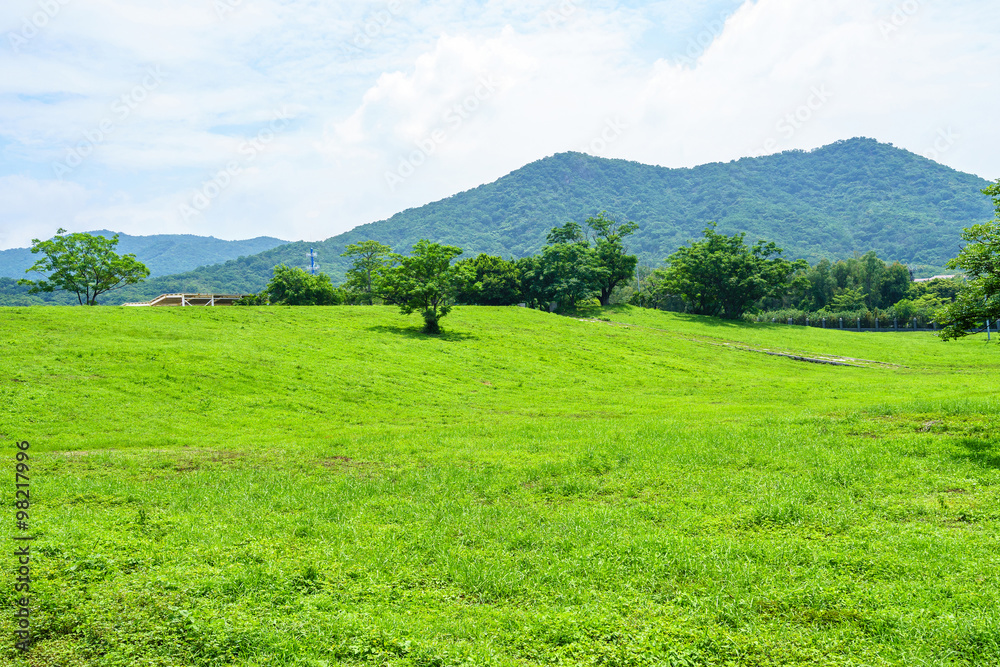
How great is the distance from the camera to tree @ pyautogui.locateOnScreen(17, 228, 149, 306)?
58.5 meters

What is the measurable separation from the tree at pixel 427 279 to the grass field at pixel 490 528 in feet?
69.2

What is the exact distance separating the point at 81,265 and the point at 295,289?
2741cm

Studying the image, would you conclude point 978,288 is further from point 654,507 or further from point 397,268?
point 397,268

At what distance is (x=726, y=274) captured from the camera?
8838cm

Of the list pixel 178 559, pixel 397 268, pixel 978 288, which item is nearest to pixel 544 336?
→ pixel 397 268

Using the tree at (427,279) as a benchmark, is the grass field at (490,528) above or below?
below

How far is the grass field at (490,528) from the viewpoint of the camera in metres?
7.39

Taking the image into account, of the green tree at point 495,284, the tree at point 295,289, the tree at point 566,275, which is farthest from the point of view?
the green tree at point 495,284

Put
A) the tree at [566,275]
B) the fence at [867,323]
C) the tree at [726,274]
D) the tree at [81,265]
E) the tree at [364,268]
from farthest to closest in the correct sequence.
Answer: the tree at [364,268] < the fence at [867,323] < the tree at [726,274] < the tree at [566,275] < the tree at [81,265]

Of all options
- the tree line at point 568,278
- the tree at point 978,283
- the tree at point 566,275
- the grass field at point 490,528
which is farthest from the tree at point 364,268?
the tree at point 978,283

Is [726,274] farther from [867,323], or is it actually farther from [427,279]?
[427,279]

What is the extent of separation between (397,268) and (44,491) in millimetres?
38083

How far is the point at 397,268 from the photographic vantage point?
5009 centimetres

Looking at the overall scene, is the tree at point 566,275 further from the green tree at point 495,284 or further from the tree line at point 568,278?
the green tree at point 495,284
